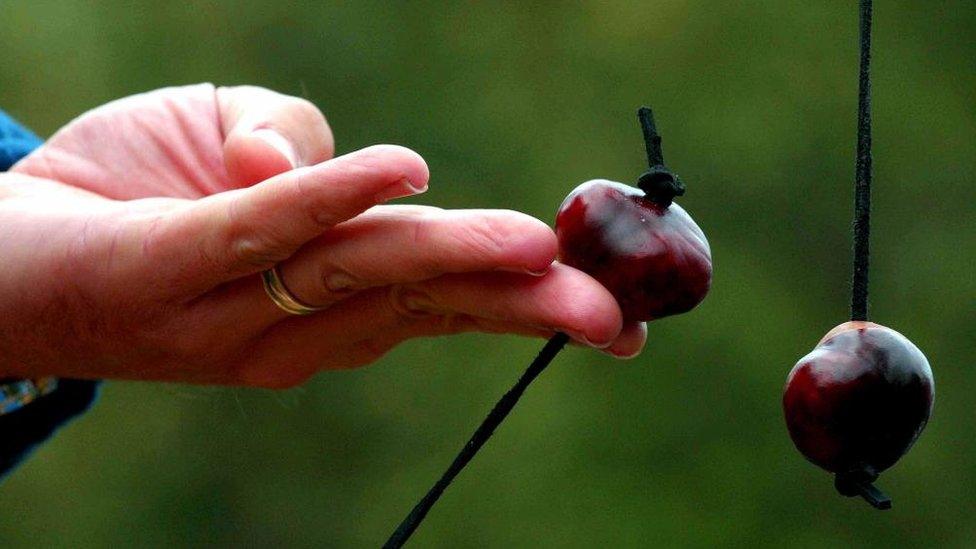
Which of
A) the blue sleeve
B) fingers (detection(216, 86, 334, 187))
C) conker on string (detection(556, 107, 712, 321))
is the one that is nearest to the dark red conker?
conker on string (detection(556, 107, 712, 321))

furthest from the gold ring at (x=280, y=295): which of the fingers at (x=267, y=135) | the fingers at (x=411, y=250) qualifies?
the fingers at (x=267, y=135)

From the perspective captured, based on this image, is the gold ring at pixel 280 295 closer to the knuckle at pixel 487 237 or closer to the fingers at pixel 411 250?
the fingers at pixel 411 250

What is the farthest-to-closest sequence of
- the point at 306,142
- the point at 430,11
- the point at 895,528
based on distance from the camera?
the point at 430,11, the point at 895,528, the point at 306,142

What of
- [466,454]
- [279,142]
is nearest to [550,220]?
[279,142]

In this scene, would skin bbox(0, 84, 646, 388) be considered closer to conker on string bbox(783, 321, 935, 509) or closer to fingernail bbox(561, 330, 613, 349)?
fingernail bbox(561, 330, 613, 349)

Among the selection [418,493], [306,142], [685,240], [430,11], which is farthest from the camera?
[430,11]

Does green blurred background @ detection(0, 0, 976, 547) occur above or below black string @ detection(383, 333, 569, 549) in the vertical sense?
below

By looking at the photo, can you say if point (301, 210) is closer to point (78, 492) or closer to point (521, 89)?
point (521, 89)

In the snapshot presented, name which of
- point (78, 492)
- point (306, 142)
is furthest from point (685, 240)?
point (78, 492)
